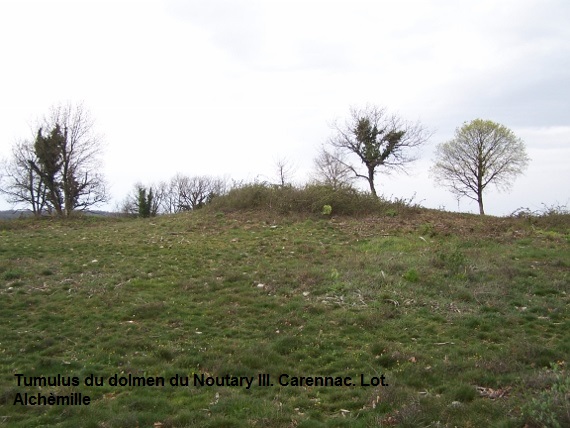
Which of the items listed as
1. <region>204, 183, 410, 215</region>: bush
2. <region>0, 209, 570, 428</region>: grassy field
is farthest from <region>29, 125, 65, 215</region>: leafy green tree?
<region>0, 209, 570, 428</region>: grassy field

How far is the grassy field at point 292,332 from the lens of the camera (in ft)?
14.8

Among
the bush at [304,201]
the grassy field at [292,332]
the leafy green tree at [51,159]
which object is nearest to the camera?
the grassy field at [292,332]

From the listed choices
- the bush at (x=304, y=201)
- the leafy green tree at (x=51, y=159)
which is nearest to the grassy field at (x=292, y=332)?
the bush at (x=304, y=201)

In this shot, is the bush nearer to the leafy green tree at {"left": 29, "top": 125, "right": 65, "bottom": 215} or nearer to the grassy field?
the grassy field

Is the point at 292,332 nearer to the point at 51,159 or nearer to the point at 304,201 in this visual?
the point at 304,201

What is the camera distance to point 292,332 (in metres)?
6.63

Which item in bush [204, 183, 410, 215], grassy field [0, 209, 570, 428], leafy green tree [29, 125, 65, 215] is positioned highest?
leafy green tree [29, 125, 65, 215]

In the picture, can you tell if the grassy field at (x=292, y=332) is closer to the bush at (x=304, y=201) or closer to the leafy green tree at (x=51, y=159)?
the bush at (x=304, y=201)

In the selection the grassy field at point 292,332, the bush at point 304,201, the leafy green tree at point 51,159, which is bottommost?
the grassy field at point 292,332

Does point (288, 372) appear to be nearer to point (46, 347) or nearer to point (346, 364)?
point (346, 364)

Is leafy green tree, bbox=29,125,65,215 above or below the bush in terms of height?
above

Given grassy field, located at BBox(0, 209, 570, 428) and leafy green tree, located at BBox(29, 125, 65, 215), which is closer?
grassy field, located at BBox(0, 209, 570, 428)

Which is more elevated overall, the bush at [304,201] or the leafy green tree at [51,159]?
the leafy green tree at [51,159]

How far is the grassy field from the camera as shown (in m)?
4.52
